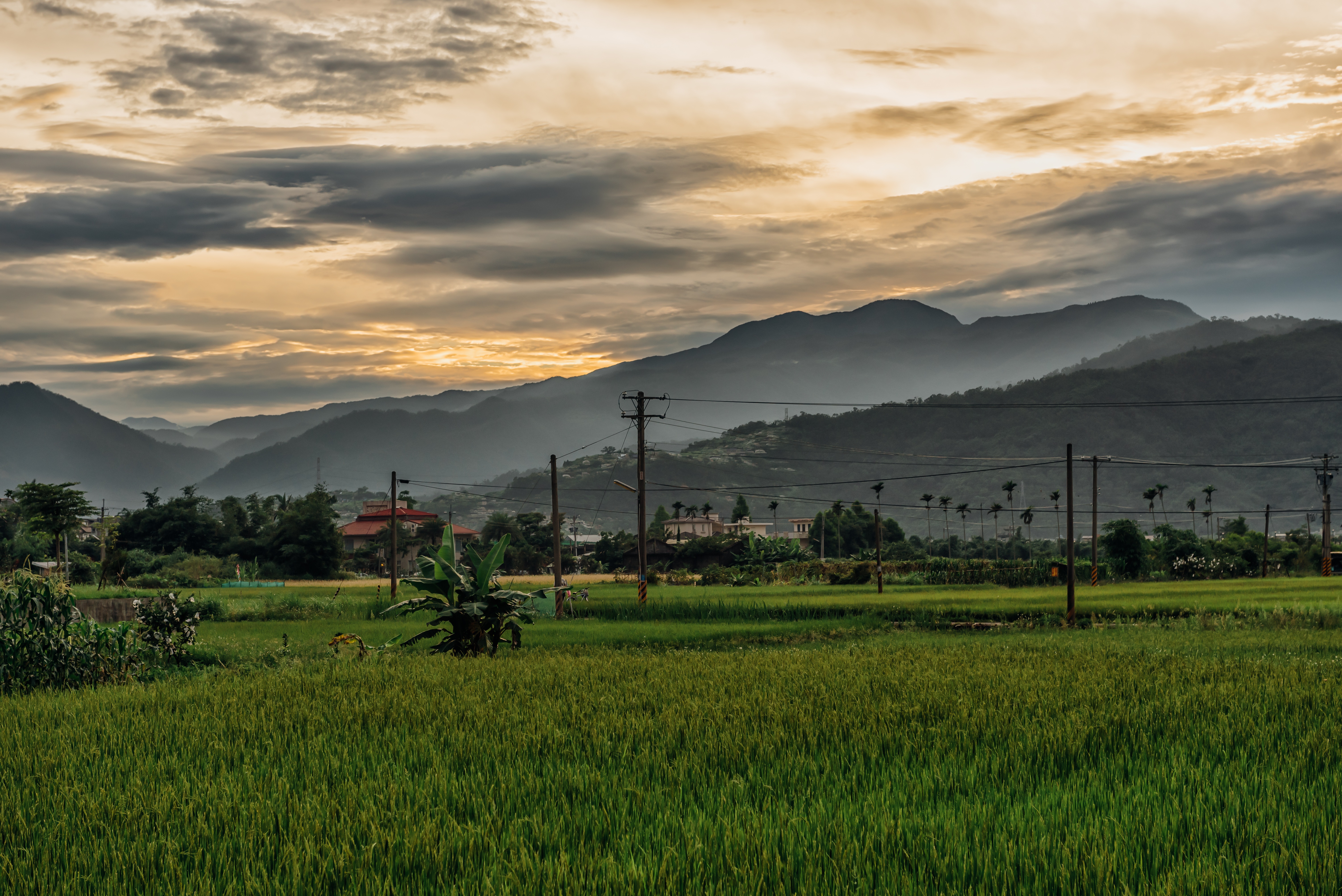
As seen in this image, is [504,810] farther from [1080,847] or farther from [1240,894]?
[1240,894]

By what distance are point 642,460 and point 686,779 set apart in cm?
3618

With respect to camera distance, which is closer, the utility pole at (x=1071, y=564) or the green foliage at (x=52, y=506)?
the utility pole at (x=1071, y=564)

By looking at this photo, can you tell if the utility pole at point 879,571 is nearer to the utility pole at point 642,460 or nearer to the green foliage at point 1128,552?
the utility pole at point 642,460

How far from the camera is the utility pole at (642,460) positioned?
41.2 m

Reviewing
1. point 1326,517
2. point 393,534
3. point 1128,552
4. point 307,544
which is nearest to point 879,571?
point 393,534

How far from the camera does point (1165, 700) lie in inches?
432

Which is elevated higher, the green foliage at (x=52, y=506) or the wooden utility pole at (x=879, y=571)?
the green foliage at (x=52, y=506)

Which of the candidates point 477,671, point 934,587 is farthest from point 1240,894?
point 934,587

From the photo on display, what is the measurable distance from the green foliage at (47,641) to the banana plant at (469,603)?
483 cm

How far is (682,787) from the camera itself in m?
7.13

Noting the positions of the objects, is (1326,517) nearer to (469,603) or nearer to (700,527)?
(469,603)

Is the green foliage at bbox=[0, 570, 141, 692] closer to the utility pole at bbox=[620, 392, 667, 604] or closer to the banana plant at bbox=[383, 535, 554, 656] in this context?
the banana plant at bbox=[383, 535, 554, 656]

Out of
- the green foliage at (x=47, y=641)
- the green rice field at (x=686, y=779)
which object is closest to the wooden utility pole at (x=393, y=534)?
the green foliage at (x=47, y=641)

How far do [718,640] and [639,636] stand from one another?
97.1 inches
